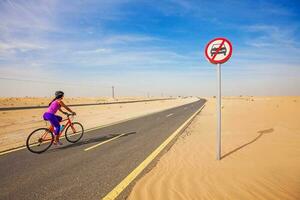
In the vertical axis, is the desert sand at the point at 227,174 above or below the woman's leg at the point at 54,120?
below

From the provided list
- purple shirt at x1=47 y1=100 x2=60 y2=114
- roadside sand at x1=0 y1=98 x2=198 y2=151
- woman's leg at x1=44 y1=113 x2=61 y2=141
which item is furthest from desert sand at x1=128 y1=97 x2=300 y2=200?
roadside sand at x1=0 y1=98 x2=198 y2=151

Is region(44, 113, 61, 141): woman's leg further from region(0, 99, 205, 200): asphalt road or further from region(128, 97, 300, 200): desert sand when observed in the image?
region(128, 97, 300, 200): desert sand

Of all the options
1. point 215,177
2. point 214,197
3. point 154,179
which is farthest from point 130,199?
point 215,177

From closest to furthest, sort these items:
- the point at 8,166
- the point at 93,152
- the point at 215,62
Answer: the point at 215,62
the point at 8,166
the point at 93,152

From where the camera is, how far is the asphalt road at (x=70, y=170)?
413 cm

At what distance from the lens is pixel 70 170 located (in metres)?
5.32

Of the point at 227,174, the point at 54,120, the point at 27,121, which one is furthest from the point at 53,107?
the point at 27,121

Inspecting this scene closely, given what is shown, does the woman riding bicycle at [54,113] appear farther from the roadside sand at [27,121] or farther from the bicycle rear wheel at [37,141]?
the roadside sand at [27,121]

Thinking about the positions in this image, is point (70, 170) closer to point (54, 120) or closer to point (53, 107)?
point (54, 120)

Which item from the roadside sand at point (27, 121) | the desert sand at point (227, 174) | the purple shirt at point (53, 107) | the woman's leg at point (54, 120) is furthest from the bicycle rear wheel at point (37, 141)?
the desert sand at point (227, 174)

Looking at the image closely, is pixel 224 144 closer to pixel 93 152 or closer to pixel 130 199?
pixel 93 152

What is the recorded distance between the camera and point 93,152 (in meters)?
7.07

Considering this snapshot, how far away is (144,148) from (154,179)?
297cm

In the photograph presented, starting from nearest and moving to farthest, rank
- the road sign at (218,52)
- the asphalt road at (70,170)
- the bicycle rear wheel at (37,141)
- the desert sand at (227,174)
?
the desert sand at (227,174) < the asphalt road at (70,170) < the road sign at (218,52) < the bicycle rear wheel at (37,141)
